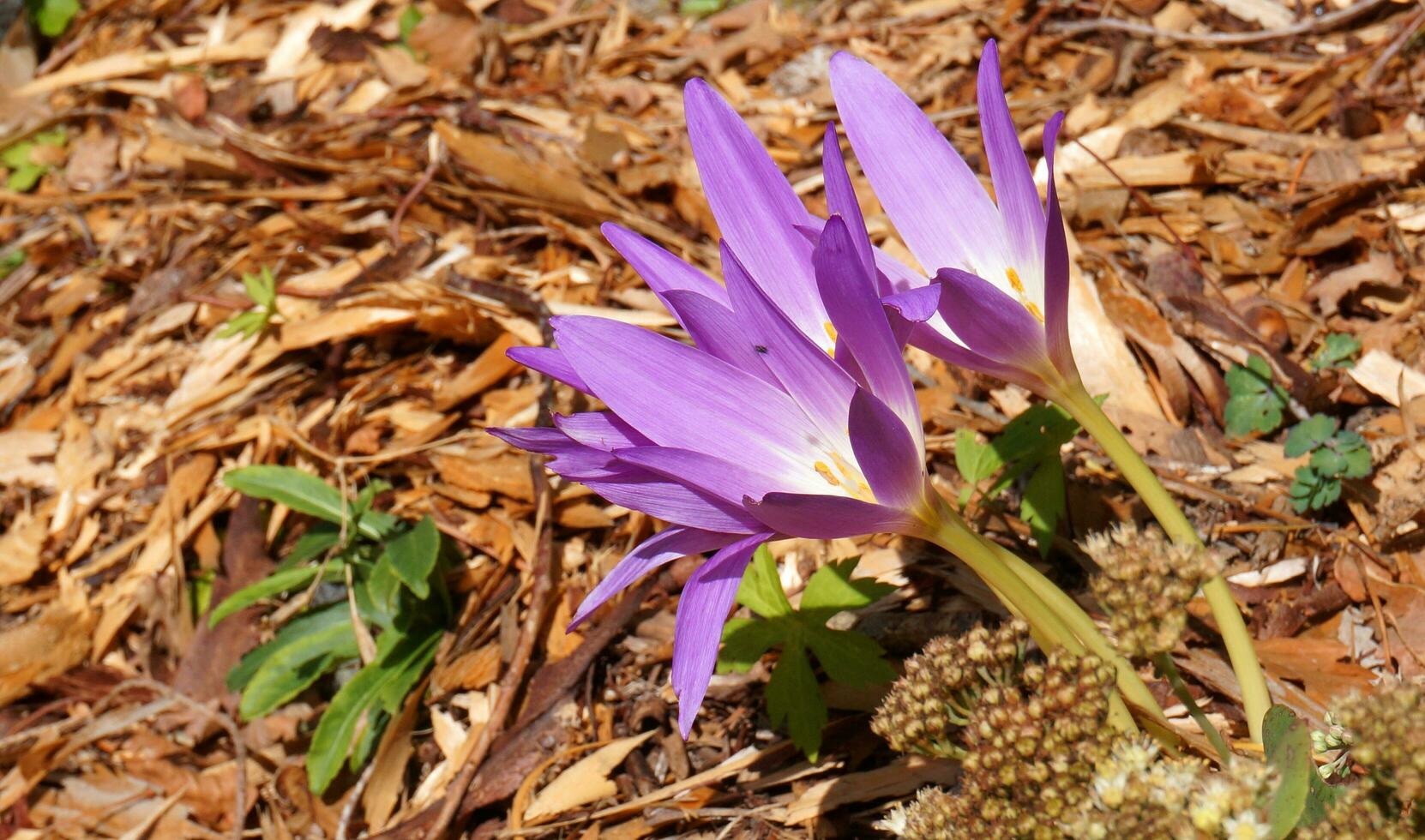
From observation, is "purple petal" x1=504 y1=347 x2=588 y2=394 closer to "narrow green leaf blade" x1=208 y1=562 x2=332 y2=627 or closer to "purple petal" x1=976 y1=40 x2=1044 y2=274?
"purple petal" x1=976 y1=40 x2=1044 y2=274

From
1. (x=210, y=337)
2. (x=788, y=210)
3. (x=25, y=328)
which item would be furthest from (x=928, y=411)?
(x=25, y=328)

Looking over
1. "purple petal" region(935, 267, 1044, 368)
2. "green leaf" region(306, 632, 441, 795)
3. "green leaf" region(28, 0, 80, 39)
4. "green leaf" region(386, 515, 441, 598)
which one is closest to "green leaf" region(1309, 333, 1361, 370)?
"purple petal" region(935, 267, 1044, 368)

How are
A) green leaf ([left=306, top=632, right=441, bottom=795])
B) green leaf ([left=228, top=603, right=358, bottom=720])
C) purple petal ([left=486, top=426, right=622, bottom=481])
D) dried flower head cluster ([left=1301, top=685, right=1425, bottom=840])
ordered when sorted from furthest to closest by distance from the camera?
green leaf ([left=228, top=603, right=358, bottom=720]) → green leaf ([left=306, top=632, right=441, bottom=795]) → purple petal ([left=486, top=426, right=622, bottom=481]) → dried flower head cluster ([left=1301, top=685, right=1425, bottom=840])

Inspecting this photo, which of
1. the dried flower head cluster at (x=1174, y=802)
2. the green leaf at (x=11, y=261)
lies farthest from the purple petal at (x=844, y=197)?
the green leaf at (x=11, y=261)

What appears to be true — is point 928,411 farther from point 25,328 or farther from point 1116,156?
point 25,328

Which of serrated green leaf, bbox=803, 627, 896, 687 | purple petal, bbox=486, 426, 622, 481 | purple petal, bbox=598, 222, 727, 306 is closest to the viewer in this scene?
purple petal, bbox=486, 426, 622, 481

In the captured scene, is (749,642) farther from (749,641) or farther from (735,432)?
(735,432)

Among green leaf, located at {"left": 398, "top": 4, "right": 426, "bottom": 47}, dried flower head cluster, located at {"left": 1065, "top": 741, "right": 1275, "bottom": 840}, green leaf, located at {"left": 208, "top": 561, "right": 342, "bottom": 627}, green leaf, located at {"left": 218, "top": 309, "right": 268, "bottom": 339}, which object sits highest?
green leaf, located at {"left": 398, "top": 4, "right": 426, "bottom": 47}
